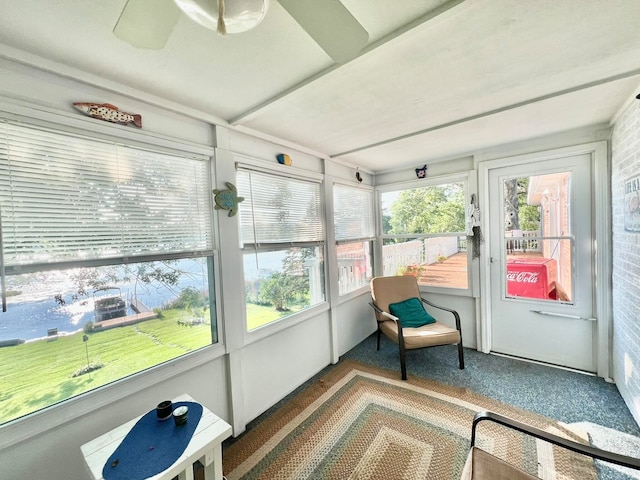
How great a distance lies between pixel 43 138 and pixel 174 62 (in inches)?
28.2

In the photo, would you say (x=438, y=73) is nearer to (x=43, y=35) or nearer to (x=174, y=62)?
(x=174, y=62)

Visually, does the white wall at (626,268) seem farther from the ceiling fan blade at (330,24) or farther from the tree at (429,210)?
the ceiling fan blade at (330,24)

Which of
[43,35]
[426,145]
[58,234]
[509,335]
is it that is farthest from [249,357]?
[509,335]

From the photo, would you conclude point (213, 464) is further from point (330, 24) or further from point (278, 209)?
point (330, 24)

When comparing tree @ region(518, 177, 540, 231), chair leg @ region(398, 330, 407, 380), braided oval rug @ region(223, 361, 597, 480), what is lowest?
braided oval rug @ region(223, 361, 597, 480)

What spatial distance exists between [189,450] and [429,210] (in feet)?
10.7

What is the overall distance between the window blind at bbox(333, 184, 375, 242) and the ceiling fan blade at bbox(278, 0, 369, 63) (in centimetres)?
215

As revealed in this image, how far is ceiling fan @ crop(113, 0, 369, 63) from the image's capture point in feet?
2.31

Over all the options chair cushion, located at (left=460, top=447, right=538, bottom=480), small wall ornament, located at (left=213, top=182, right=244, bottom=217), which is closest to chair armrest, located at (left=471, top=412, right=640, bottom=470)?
chair cushion, located at (left=460, top=447, right=538, bottom=480)

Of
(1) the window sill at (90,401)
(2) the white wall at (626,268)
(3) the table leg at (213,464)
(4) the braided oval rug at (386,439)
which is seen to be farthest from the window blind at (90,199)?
(2) the white wall at (626,268)

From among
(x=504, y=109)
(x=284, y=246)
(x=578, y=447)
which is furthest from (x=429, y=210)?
(x=578, y=447)

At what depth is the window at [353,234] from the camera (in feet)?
10.2

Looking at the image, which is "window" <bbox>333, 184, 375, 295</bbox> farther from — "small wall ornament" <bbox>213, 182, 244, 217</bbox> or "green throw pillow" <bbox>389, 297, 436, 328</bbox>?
"small wall ornament" <bbox>213, 182, 244, 217</bbox>

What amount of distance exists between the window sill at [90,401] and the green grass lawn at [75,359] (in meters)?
0.04
